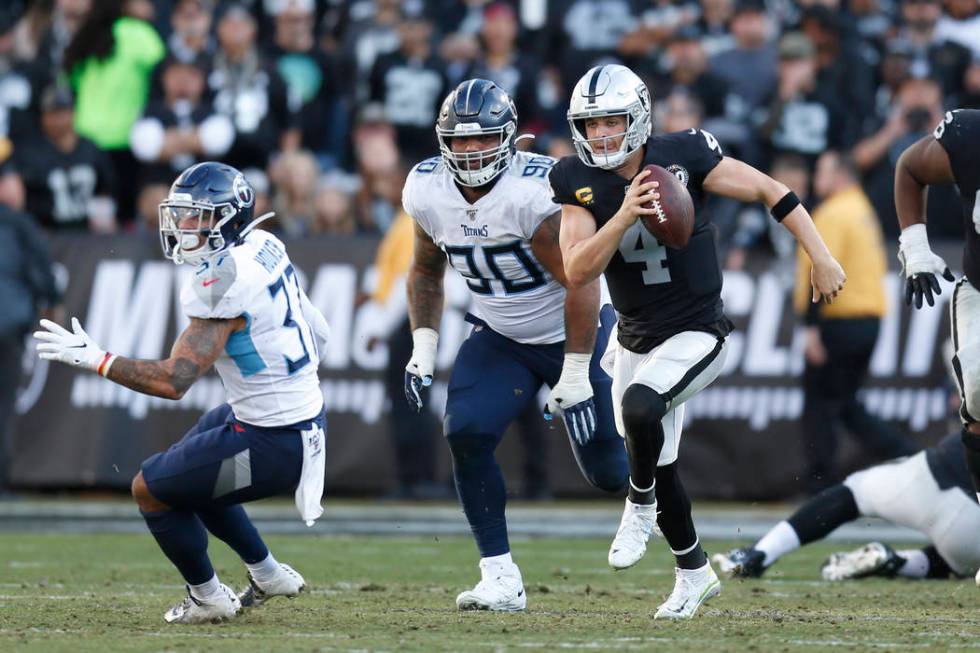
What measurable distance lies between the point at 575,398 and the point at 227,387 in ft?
4.00

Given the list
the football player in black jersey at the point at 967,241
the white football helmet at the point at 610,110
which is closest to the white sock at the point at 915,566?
the football player in black jersey at the point at 967,241

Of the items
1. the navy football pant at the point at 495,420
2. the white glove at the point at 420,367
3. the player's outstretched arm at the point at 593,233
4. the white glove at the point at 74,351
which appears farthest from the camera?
the white glove at the point at 420,367

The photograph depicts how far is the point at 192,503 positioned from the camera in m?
5.67

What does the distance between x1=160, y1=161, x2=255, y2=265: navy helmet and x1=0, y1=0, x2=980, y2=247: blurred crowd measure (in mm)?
5154

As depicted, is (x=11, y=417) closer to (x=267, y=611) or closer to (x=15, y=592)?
(x=15, y=592)

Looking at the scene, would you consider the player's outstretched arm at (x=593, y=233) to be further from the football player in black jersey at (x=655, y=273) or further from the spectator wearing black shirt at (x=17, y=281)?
the spectator wearing black shirt at (x=17, y=281)

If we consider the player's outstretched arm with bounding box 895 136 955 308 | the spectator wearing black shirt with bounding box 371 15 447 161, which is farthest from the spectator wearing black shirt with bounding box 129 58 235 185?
the player's outstretched arm with bounding box 895 136 955 308

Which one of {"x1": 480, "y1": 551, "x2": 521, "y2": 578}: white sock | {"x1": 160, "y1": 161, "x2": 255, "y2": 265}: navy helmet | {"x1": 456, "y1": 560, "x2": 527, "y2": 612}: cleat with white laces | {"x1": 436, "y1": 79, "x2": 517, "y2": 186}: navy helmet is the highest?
{"x1": 436, "y1": 79, "x2": 517, "y2": 186}: navy helmet

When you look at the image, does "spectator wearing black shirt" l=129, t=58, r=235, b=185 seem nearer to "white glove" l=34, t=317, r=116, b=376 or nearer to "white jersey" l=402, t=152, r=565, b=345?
"white jersey" l=402, t=152, r=565, b=345

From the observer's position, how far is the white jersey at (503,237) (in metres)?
6.20

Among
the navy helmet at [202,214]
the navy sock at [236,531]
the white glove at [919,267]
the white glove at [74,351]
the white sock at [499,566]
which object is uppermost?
the navy helmet at [202,214]

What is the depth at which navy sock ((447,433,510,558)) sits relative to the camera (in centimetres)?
623

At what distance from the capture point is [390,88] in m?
12.1

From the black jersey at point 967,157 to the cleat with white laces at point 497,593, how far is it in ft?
6.62
